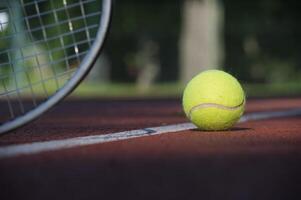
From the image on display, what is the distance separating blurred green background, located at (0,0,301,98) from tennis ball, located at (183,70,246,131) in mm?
13490

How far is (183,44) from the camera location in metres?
18.2

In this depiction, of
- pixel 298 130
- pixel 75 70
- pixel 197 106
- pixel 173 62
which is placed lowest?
pixel 173 62

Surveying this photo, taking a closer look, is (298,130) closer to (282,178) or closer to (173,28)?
(282,178)

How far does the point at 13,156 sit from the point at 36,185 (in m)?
0.68

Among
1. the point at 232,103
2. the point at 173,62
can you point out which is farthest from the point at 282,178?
the point at 173,62

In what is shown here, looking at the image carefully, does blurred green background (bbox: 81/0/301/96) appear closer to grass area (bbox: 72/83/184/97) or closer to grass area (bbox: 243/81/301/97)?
grass area (bbox: 72/83/184/97)

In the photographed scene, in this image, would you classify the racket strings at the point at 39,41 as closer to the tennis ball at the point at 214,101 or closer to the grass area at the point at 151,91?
the tennis ball at the point at 214,101

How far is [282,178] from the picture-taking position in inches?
121

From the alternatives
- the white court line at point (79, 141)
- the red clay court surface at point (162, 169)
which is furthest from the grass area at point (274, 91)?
the red clay court surface at point (162, 169)

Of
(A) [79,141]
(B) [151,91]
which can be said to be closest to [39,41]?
(A) [79,141]

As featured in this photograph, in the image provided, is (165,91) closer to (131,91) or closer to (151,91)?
(151,91)

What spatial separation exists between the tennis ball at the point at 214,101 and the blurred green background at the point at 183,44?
13490 mm

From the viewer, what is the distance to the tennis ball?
4.64 meters

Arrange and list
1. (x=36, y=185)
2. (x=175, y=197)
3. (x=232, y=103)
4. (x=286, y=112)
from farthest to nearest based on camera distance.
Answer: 1. (x=286, y=112)
2. (x=232, y=103)
3. (x=36, y=185)
4. (x=175, y=197)
